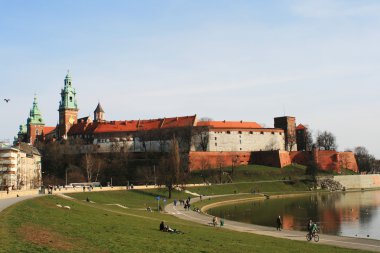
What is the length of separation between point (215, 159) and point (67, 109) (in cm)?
5881

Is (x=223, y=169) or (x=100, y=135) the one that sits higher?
(x=100, y=135)

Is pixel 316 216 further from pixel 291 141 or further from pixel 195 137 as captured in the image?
pixel 291 141

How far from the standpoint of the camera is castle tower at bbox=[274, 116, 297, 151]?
145250 millimetres

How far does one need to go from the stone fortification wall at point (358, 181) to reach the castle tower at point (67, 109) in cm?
8592

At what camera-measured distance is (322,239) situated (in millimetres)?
34781

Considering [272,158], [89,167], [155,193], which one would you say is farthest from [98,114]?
[155,193]

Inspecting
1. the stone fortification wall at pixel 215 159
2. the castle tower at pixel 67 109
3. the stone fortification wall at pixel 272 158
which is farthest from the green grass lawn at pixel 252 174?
the castle tower at pixel 67 109

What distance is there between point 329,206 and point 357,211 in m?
9.07

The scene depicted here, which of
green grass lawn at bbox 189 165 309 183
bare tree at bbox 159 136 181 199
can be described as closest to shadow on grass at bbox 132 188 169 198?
bare tree at bbox 159 136 181 199

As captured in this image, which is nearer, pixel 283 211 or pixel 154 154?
pixel 283 211

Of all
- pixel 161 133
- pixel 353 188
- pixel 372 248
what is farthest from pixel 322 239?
pixel 161 133

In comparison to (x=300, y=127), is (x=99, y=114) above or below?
above

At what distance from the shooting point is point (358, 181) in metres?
122

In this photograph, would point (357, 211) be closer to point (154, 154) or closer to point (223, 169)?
point (223, 169)
